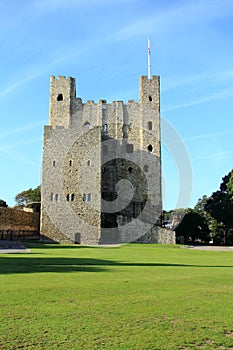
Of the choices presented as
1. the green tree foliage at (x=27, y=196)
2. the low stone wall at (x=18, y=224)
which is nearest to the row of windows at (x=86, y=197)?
the low stone wall at (x=18, y=224)

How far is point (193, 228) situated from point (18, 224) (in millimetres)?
22269

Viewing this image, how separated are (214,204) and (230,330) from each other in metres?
44.9

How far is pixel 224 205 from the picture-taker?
1905 inches

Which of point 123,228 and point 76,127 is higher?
point 76,127

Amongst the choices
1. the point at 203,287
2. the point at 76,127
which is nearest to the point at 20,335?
the point at 203,287

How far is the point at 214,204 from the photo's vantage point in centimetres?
4959

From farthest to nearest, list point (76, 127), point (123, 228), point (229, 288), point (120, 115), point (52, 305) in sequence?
point (120, 115) → point (76, 127) → point (123, 228) → point (229, 288) → point (52, 305)

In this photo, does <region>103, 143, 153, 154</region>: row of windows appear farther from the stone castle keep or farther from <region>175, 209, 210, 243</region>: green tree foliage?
<region>175, 209, 210, 243</region>: green tree foliage

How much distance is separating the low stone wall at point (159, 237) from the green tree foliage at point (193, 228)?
42.3 ft

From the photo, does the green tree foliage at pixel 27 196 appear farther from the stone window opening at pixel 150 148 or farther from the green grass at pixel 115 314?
the green grass at pixel 115 314

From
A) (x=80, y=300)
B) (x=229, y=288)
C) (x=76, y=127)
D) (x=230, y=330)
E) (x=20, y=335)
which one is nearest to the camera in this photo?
(x=20, y=335)

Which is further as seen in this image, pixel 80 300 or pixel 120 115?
pixel 120 115

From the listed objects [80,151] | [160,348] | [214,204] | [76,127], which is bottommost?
[160,348]

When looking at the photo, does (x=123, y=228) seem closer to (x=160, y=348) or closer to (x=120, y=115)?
(x=120, y=115)
